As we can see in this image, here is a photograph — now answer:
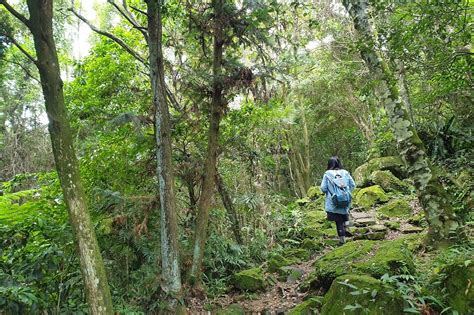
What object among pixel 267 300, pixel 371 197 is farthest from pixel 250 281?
pixel 371 197

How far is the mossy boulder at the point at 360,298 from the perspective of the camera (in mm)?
3387

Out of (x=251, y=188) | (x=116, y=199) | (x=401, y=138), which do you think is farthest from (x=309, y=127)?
(x=116, y=199)

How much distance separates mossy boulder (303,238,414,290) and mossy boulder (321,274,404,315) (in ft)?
2.60

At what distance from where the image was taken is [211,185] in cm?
605

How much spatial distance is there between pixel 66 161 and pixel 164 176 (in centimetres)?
158

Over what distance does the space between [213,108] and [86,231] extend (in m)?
3.28

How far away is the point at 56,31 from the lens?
54.4ft

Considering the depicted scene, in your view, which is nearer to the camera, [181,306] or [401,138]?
[181,306]

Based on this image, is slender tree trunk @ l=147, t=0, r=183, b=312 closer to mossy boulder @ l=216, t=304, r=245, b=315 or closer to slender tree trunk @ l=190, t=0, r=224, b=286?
mossy boulder @ l=216, t=304, r=245, b=315

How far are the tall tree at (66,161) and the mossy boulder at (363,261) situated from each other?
10.2ft

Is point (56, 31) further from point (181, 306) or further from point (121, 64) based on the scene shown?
A: point (181, 306)

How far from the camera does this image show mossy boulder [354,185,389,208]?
10531 millimetres

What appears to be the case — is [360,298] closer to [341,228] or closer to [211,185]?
[211,185]

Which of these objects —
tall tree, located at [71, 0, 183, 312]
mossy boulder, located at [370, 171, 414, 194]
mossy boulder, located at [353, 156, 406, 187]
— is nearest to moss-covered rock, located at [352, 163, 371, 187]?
mossy boulder, located at [353, 156, 406, 187]
